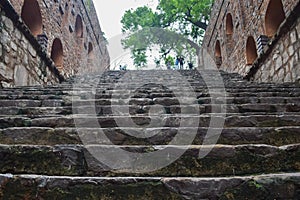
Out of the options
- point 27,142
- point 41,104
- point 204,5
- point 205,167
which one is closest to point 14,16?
point 41,104

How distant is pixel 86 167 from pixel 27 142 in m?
0.61

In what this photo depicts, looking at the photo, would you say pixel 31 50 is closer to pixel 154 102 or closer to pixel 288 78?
pixel 154 102

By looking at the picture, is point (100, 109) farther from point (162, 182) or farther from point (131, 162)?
point (162, 182)

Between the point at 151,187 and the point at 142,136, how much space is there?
0.67m

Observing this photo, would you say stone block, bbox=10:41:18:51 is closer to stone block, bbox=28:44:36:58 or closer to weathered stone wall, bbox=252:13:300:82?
stone block, bbox=28:44:36:58

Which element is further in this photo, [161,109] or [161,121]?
[161,109]

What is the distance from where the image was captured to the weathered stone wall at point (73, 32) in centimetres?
812

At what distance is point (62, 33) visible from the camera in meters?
9.34

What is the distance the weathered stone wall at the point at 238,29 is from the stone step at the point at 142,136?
3.01 meters

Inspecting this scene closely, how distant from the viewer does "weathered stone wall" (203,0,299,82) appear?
729cm

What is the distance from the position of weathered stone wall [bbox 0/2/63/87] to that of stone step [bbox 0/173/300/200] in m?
2.80

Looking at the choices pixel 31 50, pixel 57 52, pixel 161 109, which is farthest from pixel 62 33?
pixel 161 109

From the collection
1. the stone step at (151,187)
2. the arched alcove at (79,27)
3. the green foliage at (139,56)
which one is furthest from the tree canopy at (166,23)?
the stone step at (151,187)

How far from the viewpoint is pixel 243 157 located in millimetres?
1679
